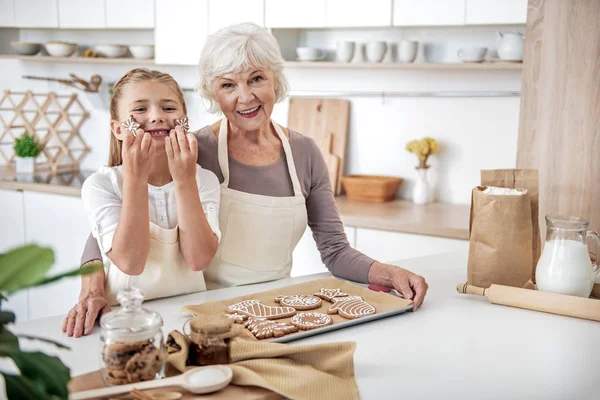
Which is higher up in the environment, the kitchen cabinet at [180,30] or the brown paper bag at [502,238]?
the kitchen cabinet at [180,30]

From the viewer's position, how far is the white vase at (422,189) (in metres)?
3.30

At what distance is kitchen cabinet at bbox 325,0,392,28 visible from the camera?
3.05 m

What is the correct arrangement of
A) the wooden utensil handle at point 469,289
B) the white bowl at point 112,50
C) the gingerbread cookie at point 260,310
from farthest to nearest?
1. the white bowl at point 112,50
2. the wooden utensil handle at point 469,289
3. the gingerbread cookie at point 260,310

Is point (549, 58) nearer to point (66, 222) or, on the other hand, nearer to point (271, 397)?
point (271, 397)

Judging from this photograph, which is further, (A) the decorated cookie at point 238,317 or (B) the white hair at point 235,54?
(B) the white hair at point 235,54

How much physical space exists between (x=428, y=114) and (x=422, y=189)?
0.37 meters

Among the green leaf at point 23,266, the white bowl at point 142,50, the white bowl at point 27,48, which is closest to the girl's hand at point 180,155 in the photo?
the green leaf at point 23,266

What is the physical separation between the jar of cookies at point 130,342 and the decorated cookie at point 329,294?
0.55 meters

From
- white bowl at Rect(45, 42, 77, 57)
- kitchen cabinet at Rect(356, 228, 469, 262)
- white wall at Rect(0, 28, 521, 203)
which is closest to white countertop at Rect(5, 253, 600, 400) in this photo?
kitchen cabinet at Rect(356, 228, 469, 262)

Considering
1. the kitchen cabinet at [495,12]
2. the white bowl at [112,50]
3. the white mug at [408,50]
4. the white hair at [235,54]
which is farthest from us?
the white bowl at [112,50]

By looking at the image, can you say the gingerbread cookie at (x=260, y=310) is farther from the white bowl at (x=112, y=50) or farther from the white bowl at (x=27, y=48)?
the white bowl at (x=27, y=48)

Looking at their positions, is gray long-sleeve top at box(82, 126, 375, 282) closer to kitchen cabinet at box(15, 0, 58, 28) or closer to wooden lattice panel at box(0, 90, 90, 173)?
wooden lattice panel at box(0, 90, 90, 173)

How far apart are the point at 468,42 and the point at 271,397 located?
2.54 m

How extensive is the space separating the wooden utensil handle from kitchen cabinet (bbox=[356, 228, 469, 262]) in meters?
1.21
